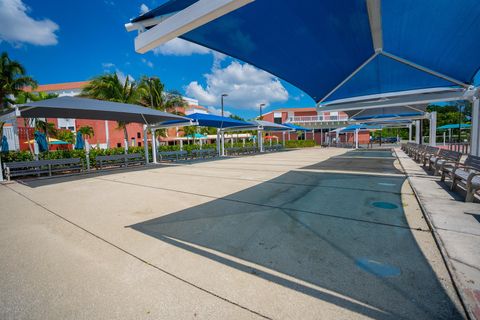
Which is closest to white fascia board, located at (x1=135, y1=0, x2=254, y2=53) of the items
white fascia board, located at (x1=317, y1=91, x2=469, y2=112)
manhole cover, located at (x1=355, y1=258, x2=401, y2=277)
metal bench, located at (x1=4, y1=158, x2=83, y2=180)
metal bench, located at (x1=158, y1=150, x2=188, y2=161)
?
manhole cover, located at (x1=355, y1=258, x2=401, y2=277)

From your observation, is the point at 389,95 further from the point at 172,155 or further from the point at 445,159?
the point at 172,155

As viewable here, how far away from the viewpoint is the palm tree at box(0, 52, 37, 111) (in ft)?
61.5

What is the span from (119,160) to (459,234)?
14528mm

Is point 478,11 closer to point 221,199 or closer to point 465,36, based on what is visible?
point 465,36

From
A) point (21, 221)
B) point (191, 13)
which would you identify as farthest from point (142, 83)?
point (191, 13)

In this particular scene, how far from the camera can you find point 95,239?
12.0ft

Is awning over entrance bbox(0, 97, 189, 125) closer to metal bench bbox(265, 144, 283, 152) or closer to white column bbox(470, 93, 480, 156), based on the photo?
white column bbox(470, 93, 480, 156)

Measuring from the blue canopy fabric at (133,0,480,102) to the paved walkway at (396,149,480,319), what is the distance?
302 centimetres

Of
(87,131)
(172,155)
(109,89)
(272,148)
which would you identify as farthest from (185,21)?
(87,131)

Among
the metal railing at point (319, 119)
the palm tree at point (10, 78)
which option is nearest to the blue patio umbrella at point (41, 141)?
the palm tree at point (10, 78)

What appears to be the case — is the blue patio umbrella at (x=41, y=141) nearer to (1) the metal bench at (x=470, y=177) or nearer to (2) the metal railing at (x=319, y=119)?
(1) the metal bench at (x=470, y=177)

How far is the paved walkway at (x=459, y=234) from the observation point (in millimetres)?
2193

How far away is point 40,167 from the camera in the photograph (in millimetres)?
10625

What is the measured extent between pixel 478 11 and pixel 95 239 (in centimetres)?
680
